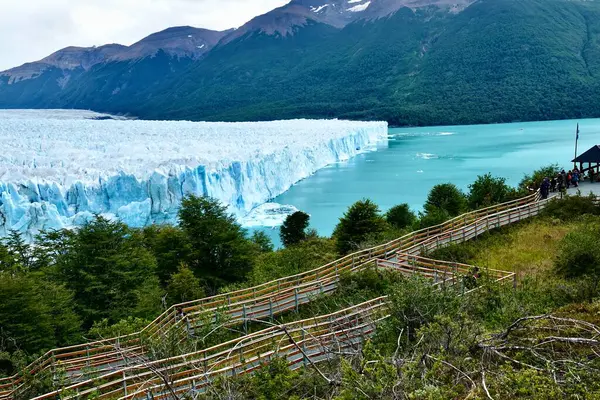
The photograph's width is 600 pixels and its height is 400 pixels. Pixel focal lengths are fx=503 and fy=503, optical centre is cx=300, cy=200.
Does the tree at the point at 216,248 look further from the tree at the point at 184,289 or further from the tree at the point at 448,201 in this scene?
the tree at the point at 448,201

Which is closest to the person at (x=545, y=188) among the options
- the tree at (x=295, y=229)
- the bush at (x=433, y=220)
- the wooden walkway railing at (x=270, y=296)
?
the wooden walkway railing at (x=270, y=296)

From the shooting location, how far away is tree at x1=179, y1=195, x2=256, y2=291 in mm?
14719

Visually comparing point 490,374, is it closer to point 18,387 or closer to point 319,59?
point 18,387

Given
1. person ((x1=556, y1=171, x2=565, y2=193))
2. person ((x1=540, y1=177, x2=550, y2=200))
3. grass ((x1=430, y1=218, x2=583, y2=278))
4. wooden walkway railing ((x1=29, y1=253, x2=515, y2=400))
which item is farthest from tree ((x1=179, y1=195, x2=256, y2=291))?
person ((x1=556, y1=171, x2=565, y2=193))

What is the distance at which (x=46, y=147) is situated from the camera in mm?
30312

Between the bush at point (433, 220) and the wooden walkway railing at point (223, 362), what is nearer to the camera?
the wooden walkway railing at point (223, 362)

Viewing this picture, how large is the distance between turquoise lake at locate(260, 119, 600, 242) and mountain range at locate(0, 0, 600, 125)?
25.5 m

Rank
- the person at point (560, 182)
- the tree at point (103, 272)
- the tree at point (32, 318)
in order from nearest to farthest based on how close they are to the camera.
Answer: the tree at point (32, 318)
the tree at point (103, 272)
the person at point (560, 182)

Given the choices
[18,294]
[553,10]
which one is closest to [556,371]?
[18,294]

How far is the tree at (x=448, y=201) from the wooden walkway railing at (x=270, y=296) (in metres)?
3.82

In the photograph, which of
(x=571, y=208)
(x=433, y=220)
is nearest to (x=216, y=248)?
(x=433, y=220)

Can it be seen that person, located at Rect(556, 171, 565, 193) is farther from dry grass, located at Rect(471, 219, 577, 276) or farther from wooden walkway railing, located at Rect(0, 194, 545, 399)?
dry grass, located at Rect(471, 219, 577, 276)

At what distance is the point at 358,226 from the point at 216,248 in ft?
15.2

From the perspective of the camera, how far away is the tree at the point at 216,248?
1472 cm
